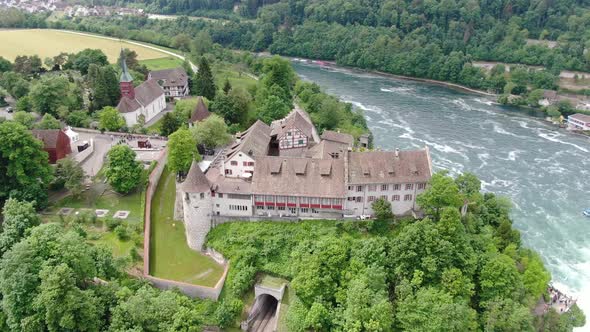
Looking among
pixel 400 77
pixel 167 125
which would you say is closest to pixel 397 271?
pixel 167 125

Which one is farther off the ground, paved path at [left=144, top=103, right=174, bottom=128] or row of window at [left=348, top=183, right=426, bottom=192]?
row of window at [left=348, top=183, right=426, bottom=192]

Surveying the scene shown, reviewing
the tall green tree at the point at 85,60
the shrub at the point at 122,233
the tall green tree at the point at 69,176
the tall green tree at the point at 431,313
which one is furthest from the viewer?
the tall green tree at the point at 85,60

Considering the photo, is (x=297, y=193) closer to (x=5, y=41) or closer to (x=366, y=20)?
(x=5, y=41)

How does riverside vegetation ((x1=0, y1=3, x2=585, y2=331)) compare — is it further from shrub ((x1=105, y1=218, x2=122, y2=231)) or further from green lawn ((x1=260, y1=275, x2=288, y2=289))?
shrub ((x1=105, y1=218, x2=122, y2=231))

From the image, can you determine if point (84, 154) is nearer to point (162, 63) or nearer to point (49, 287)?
point (49, 287)

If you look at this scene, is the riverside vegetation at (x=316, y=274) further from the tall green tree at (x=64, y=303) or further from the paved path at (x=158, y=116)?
the paved path at (x=158, y=116)

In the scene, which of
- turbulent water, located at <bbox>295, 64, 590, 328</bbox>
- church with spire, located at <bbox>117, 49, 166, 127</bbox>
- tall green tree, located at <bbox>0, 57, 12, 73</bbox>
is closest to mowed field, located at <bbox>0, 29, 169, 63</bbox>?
tall green tree, located at <bbox>0, 57, 12, 73</bbox>

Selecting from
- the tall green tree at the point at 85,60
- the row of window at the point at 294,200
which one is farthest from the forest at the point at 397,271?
the tall green tree at the point at 85,60
